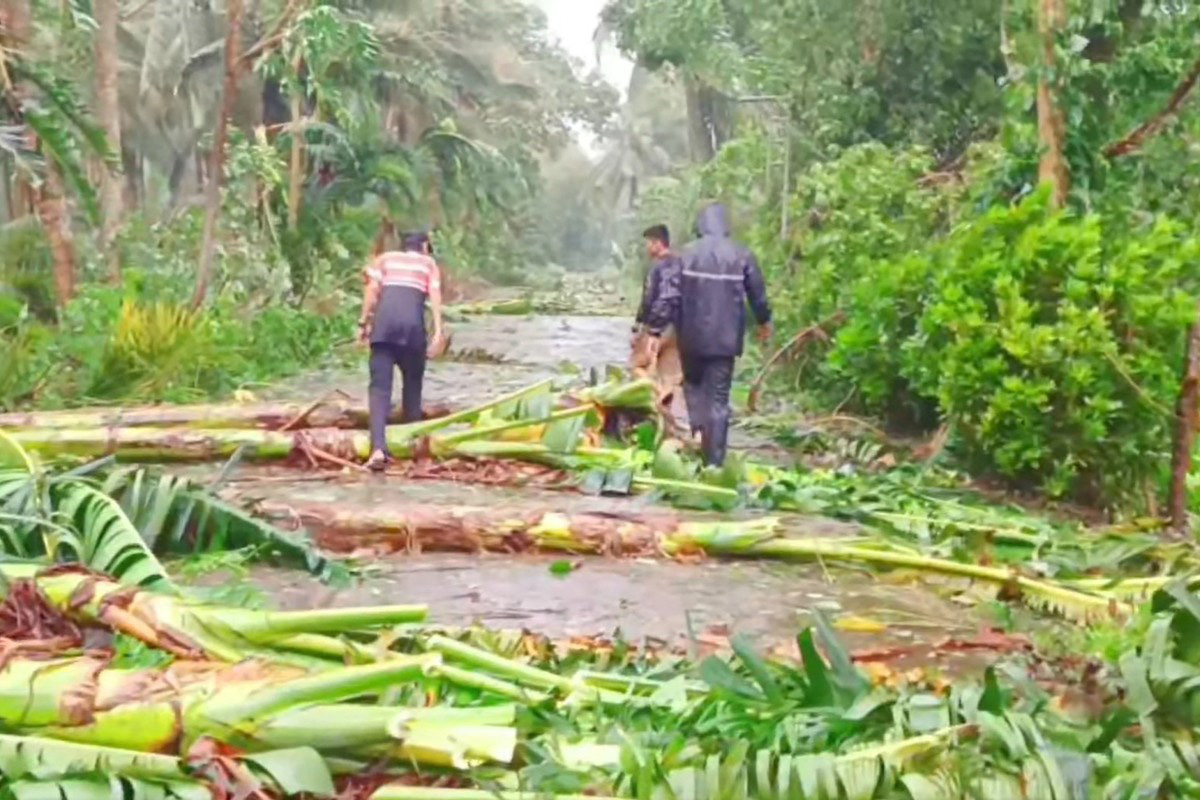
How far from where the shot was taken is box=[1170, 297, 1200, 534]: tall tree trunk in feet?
24.8

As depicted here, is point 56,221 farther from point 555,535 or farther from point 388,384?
point 555,535

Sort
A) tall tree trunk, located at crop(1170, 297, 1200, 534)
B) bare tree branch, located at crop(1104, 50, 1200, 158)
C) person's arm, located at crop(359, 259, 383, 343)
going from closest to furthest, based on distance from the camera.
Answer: tall tree trunk, located at crop(1170, 297, 1200, 534), person's arm, located at crop(359, 259, 383, 343), bare tree branch, located at crop(1104, 50, 1200, 158)

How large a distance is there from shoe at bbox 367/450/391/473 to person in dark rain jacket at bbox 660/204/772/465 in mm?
1999

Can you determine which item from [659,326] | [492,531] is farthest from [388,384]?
[492,531]

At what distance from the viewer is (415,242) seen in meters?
9.57

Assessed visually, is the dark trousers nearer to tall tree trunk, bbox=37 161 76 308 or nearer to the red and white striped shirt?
the red and white striped shirt

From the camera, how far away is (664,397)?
10195 millimetres

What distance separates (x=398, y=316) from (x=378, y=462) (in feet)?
3.72

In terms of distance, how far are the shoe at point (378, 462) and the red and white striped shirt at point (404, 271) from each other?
1236mm

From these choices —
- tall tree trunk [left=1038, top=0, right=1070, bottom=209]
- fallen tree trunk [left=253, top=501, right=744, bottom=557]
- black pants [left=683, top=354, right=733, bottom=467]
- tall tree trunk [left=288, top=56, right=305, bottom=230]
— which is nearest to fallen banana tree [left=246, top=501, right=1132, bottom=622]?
fallen tree trunk [left=253, top=501, right=744, bottom=557]

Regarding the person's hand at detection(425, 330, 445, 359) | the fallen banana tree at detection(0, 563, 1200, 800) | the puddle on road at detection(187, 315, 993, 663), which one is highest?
the person's hand at detection(425, 330, 445, 359)

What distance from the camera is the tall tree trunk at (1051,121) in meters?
9.72

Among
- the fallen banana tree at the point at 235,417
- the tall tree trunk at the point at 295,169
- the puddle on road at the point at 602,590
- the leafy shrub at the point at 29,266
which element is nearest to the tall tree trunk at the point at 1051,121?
the fallen banana tree at the point at 235,417

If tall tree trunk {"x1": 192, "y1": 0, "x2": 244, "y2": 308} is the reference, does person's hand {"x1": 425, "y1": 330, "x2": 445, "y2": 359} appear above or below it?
below
